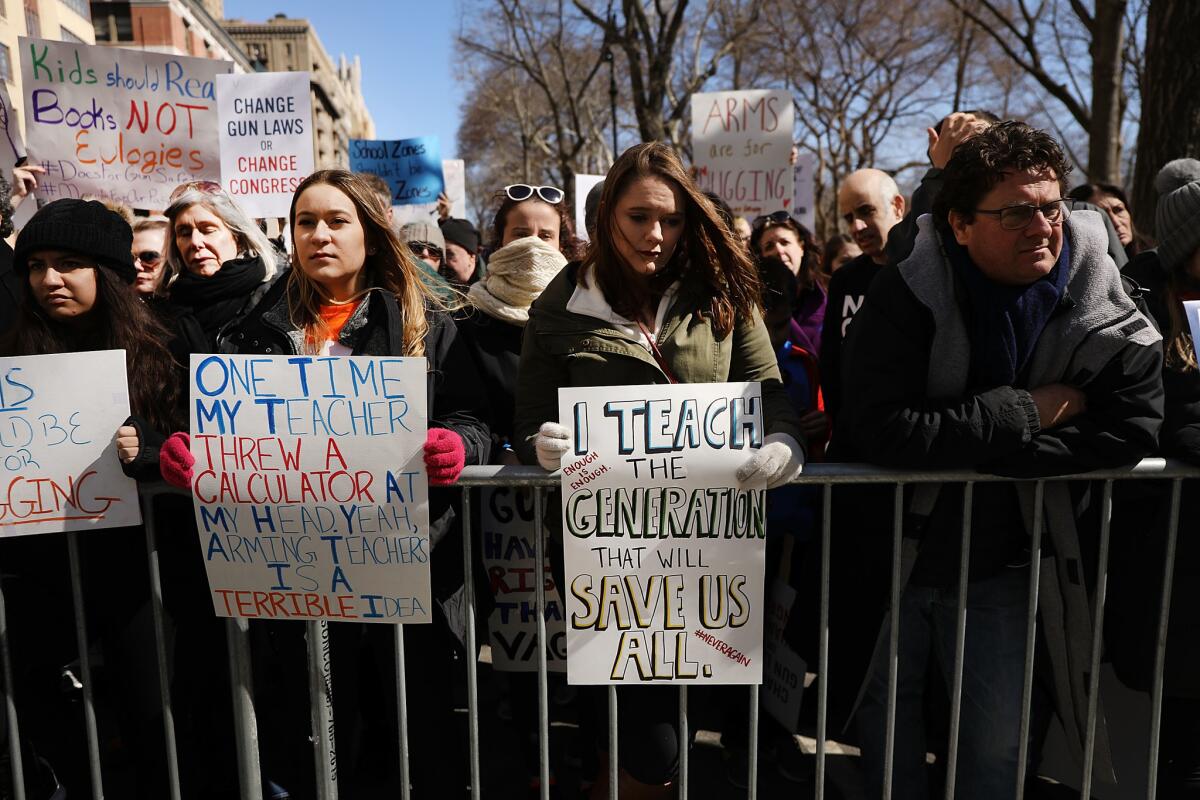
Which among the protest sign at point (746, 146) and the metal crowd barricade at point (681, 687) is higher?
the protest sign at point (746, 146)

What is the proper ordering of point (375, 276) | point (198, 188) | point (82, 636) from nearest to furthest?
point (82, 636) < point (375, 276) < point (198, 188)

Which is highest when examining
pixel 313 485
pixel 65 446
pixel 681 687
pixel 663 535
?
pixel 65 446

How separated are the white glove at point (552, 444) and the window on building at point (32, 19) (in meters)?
42.1

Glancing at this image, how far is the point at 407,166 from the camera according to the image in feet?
29.3

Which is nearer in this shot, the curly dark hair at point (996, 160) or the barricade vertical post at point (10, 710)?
the curly dark hair at point (996, 160)

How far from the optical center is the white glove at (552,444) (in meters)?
2.28

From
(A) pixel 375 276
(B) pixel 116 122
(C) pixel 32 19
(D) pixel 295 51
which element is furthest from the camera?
(D) pixel 295 51

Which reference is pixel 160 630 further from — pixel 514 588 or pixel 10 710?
pixel 514 588

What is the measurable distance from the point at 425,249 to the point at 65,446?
3.60 meters

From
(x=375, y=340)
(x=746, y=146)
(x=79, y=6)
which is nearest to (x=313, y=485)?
(x=375, y=340)

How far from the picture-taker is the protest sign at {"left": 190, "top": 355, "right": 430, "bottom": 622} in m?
2.32

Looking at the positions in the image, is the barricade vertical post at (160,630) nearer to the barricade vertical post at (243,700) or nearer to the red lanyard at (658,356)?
the barricade vertical post at (243,700)

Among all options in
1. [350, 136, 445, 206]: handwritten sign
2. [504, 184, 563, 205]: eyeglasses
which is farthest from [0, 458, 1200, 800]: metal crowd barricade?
[350, 136, 445, 206]: handwritten sign

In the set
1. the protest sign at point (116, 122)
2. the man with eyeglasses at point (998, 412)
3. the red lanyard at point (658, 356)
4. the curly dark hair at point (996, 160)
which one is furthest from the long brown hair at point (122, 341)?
the curly dark hair at point (996, 160)
